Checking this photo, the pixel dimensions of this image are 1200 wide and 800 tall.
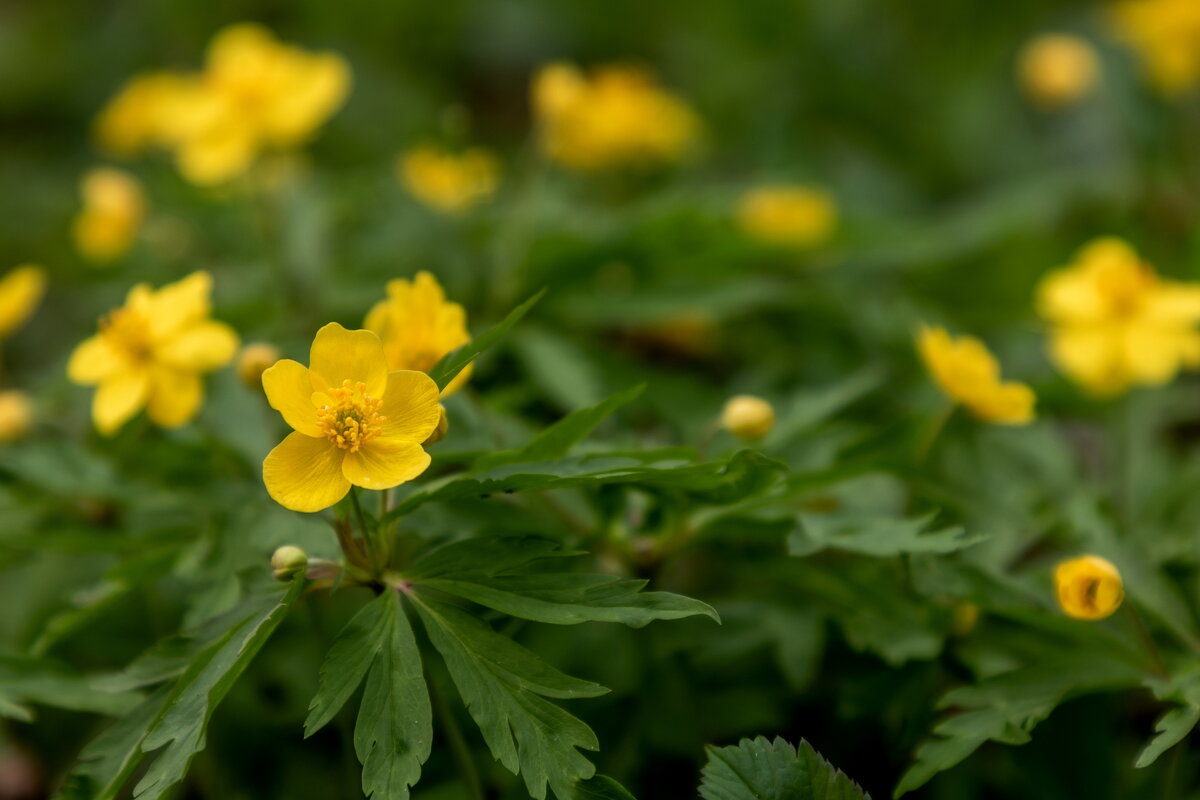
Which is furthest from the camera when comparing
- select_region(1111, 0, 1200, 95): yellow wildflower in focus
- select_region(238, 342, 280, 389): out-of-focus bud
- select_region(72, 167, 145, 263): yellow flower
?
select_region(1111, 0, 1200, 95): yellow wildflower in focus

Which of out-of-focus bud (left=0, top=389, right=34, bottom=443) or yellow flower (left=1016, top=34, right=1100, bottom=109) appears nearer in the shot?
out-of-focus bud (left=0, top=389, right=34, bottom=443)

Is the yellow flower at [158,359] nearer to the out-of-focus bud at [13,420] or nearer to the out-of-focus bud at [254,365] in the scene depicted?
the out-of-focus bud at [254,365]

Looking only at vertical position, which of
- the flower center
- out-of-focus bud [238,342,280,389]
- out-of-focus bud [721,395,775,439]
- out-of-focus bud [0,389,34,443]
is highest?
the flower center

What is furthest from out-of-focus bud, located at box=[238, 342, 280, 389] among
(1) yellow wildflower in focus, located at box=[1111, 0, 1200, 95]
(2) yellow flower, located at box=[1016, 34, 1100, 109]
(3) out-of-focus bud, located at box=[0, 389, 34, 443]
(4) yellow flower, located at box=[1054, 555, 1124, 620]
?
(1) yellow wildflower in focus, located at box=[1111, 0, 1200, 95]

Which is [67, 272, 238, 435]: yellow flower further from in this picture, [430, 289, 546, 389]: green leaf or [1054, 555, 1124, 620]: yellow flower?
[1054, 555, 1124, 620]: yellow flower

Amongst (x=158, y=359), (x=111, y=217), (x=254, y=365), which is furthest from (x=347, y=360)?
(x=111, y=217)

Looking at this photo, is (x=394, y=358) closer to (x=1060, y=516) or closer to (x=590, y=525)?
(x=590, y=525)

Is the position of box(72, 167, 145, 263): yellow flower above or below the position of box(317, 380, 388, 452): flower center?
below

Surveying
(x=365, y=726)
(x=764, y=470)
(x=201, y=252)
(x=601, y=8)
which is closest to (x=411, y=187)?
(x=201, y=252)

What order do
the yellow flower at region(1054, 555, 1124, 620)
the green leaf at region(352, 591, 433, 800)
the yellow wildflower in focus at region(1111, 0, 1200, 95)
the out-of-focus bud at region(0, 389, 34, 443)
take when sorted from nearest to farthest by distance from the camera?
1. the green leaf at region(352, 591, 433, 800)
2. the yellow flower at region(1054, 555, 1124, 620)
3. the out-of-focus bud at region(0, 389, 34, 443)
4. the yellow wildflower in focus at region(1111, 0, 1200, 95)
